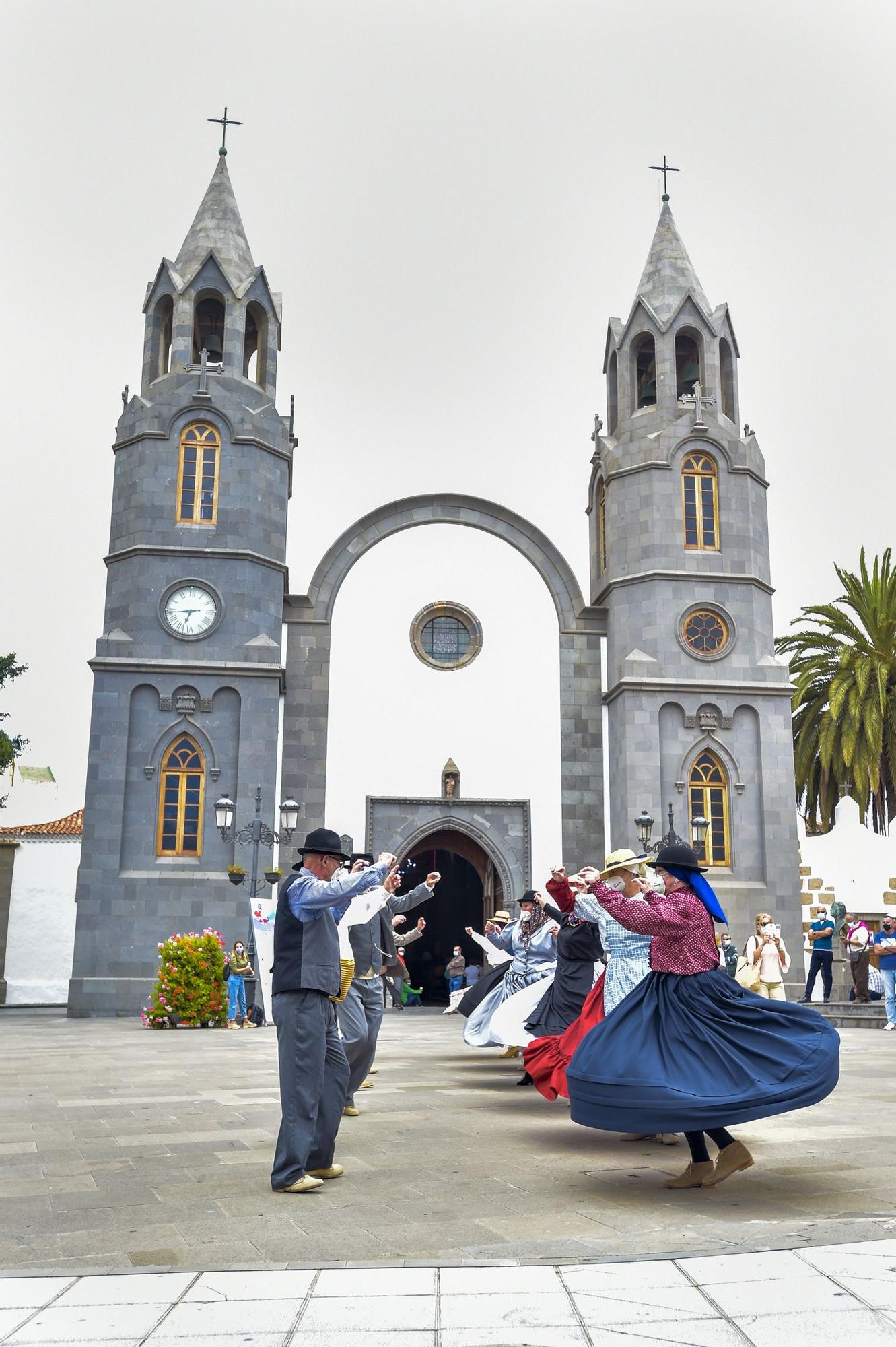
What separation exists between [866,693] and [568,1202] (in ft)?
87.5

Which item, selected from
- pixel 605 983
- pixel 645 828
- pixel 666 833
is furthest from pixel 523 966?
pixel 666 833

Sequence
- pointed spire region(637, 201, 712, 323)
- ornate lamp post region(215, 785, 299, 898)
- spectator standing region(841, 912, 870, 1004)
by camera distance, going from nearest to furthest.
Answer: ornate lamp post region(215, 785, 299, 898), spectator standing region(841, 912, 870, 1004), pointed spire region(637, 201, 712, 323)

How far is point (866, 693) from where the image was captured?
1208 inches

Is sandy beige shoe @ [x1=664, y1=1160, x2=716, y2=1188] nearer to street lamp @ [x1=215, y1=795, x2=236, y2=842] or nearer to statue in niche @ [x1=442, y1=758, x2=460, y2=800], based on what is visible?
street lamp @ [x1=215, y1=795, x2=236, y2=842]

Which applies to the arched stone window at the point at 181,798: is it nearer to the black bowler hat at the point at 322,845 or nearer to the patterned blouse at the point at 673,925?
the black bowler hat at the point at 322,845

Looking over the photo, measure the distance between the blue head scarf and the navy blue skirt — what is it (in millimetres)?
328

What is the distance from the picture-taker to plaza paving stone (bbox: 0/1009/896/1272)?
16.0ft

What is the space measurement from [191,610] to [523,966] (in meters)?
15.2

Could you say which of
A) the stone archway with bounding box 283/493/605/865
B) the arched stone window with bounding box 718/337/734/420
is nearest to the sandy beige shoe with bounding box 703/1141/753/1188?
→ the stone archway with bounding box 283/493/605/865

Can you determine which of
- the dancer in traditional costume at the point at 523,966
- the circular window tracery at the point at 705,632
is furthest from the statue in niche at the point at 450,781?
the dancer in traditional costume at the point at 523,966

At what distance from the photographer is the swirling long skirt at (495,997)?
1159 centimetres

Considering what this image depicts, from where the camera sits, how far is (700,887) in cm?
679

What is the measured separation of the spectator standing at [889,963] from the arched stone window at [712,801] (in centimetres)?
636

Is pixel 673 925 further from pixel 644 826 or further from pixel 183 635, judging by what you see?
pixel 183 635
